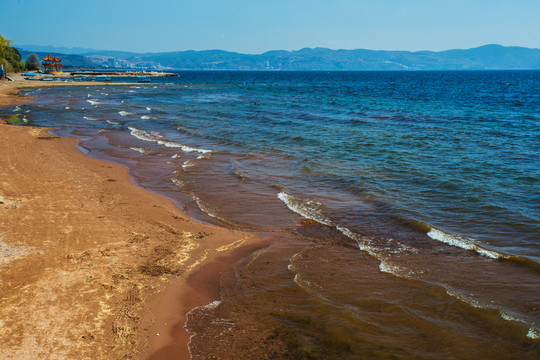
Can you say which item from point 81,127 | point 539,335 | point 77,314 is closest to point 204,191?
point 77,314

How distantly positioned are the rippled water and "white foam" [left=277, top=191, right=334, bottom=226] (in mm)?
62

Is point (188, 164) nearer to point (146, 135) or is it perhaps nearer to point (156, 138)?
point (156, 138)

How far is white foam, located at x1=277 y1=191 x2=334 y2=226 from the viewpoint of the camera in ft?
37.4

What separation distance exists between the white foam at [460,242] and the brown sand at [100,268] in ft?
15.6

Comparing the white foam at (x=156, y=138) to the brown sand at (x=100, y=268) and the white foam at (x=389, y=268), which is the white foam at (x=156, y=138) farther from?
the white foam at (x=389, y=268)

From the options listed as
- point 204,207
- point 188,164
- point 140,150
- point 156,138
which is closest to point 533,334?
point 204,207

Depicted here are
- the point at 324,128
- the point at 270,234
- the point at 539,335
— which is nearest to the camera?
the point at 539,335

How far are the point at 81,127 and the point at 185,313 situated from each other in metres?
26.4

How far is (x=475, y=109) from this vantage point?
1576 inches

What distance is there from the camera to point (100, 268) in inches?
310

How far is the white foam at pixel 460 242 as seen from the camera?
355 inches

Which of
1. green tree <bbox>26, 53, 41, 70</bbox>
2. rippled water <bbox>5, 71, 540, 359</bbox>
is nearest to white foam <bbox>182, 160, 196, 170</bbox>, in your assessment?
rippled water <bbox>5, 71, 540, 359</bbox>

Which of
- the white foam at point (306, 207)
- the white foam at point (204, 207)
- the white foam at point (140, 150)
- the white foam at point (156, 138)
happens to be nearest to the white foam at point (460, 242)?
the white foam at point (306, 207)

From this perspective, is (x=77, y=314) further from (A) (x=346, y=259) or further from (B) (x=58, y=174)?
(B) (x=58, y=174)
